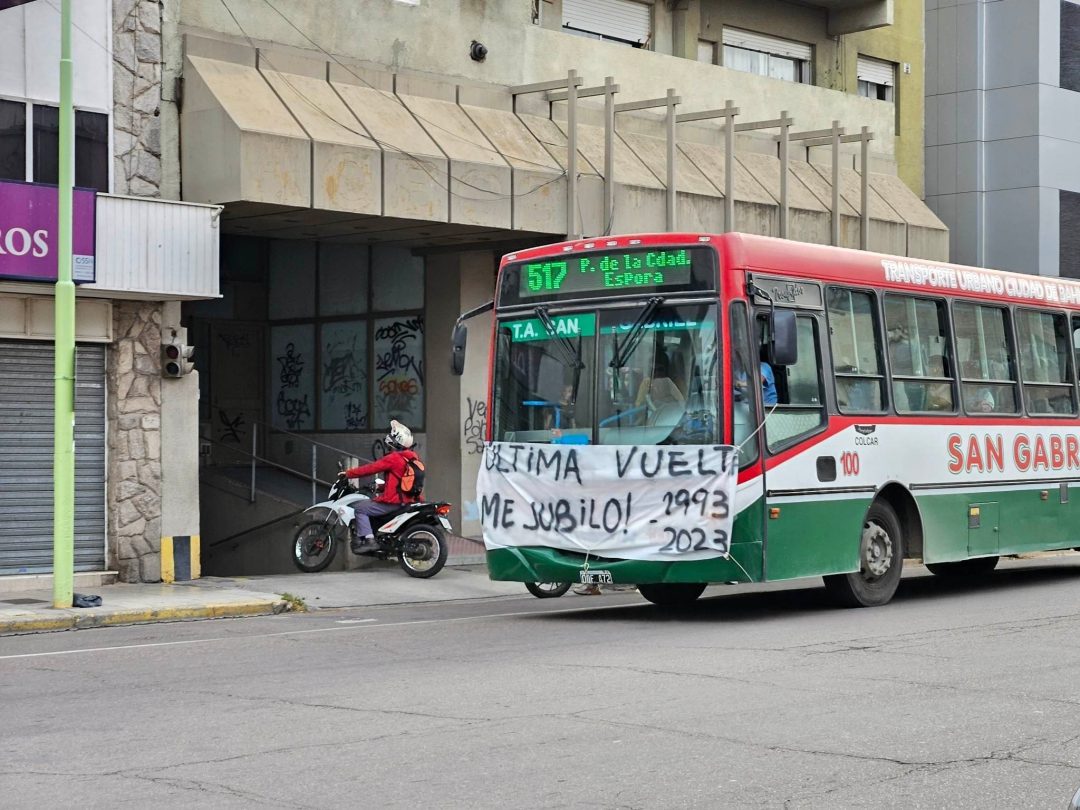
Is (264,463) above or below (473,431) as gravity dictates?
below

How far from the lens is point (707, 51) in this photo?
2636cm

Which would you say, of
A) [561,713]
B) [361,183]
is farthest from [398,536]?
[561,713]

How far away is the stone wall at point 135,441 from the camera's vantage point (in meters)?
17.6

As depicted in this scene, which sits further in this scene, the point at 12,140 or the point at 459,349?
the point at 12,140

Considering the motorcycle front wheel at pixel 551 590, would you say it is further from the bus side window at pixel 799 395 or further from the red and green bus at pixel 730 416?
the bus side window at pixel 799 395

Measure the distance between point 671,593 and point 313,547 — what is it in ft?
19.1

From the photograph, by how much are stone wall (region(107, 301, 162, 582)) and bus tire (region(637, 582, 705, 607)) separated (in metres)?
5.98

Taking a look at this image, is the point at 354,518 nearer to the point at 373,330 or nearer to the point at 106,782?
the point at 373,330

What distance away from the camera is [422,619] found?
575 inches

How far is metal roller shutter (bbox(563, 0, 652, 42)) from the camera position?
23969mm

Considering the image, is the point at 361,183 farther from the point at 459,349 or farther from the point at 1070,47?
the point at 1070,47

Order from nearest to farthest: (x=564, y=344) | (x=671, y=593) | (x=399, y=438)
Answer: (x=564, y=344) < (x=671, y=593) < (x=399, y=438)

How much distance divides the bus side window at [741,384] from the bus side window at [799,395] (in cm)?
18

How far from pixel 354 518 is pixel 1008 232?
17609mm
